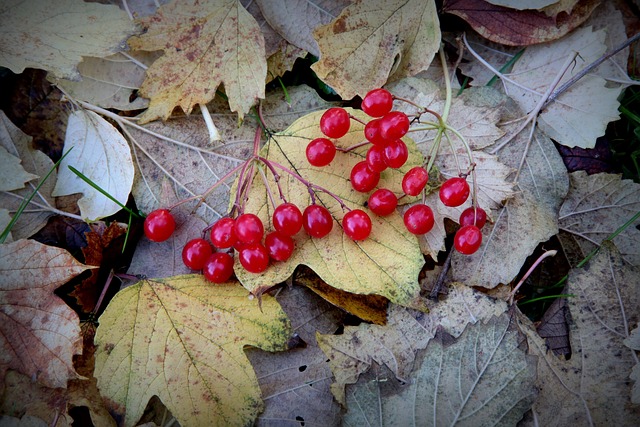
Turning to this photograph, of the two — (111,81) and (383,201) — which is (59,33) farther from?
(383,201)

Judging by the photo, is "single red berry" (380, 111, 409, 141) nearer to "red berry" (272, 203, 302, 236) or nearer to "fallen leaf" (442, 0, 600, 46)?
"red berry" (272, 203, 302, 236)

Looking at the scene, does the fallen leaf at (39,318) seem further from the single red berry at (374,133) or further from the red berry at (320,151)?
the single red berry at (374,133)

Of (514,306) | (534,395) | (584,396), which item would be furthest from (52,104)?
(584,396)

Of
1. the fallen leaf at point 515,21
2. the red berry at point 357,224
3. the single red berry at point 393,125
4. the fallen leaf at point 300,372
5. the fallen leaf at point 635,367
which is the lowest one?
the fallen leaf at point 300,372

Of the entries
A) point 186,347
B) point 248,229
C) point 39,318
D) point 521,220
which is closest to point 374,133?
point 248,229

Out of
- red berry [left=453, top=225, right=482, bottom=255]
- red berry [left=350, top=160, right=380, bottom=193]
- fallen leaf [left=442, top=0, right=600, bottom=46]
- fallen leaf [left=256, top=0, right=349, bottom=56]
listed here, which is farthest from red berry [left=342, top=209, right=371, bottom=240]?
fallen leaf [left=442, top=0, right=600, bottom=46]

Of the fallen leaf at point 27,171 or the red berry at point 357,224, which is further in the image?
the fallen leaf at point 27,171

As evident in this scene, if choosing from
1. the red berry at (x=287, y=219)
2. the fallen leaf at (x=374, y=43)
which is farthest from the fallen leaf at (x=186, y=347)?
Result: the fallen leaf at (x=374, y=43)
